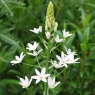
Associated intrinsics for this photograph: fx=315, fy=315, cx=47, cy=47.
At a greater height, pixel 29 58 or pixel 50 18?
pixel 29 58

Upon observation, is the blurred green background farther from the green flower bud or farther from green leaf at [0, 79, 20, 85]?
the green flower bud

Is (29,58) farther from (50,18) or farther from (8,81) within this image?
(50,18)

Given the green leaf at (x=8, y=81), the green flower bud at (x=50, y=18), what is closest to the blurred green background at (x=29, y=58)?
the green leaf at (x=8, y=81)

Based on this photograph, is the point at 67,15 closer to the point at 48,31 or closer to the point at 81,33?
the point at 81,33

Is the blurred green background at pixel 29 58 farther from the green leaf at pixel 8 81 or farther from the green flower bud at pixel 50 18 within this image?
the green flower bud at pixel 50 18

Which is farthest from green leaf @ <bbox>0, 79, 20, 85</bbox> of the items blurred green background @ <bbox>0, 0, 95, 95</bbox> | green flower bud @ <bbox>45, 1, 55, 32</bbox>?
green flower bud @ <bbox>45, 1, 55, 32</bbox>

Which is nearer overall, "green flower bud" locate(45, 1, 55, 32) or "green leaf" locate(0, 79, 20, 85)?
"green flower bud" locate(45, 1, 55, 32)

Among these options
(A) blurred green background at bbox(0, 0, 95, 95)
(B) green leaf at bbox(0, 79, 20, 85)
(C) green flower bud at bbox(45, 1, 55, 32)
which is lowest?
(C) green flower bud at bbox(45, 1, 55, 32)

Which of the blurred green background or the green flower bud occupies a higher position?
the blurred green background

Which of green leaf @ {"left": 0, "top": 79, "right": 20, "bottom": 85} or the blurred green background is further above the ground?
the blurred green background

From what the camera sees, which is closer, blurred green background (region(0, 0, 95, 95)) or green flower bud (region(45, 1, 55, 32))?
green flower bud (region(45, 1, 55, 32))

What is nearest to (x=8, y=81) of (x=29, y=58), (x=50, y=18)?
(x=29, y=58)
